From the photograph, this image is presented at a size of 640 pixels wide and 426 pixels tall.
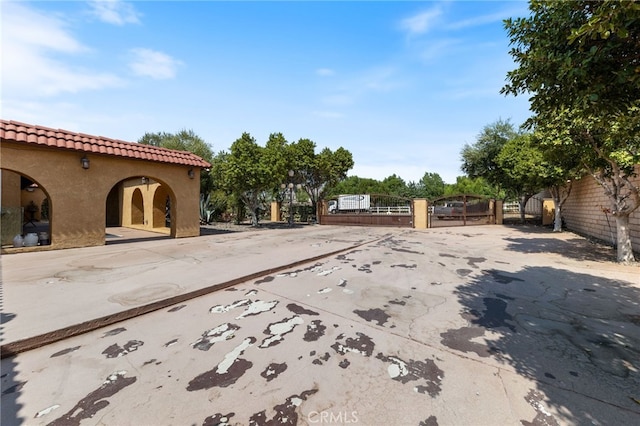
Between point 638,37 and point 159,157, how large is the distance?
12263mm

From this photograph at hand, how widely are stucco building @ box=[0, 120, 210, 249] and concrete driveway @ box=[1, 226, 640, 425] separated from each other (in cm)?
303

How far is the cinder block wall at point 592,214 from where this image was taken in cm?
894

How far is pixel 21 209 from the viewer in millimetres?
8773

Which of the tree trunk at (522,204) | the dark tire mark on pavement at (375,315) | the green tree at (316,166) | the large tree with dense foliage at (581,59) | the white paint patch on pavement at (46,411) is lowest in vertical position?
the white paint patch on pavement at (46,411)

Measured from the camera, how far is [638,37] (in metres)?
2.52

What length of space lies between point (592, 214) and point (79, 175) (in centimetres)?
2043

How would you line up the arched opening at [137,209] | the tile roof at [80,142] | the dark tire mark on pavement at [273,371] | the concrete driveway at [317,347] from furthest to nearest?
the arched opening at [137,209] → the tile roof at [80,142] → the dark tire mark on pavement at [273,371] → the concrete driveway at [317,347]

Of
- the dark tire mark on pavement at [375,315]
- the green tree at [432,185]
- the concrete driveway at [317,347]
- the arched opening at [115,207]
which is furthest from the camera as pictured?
the green tree at [432,185]

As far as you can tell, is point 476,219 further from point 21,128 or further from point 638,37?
point 21,128

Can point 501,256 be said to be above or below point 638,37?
below

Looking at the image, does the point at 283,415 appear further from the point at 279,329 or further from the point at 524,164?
the point at 524,164

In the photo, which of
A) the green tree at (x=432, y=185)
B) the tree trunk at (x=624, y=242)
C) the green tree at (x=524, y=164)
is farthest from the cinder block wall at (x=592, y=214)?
the green tree at (x=432, y=185)

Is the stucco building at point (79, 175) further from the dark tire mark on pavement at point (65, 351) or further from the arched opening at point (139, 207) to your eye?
the dark tire mark on pavement at point (65, 351)

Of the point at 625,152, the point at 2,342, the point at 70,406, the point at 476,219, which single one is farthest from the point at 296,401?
the point at 476,219
